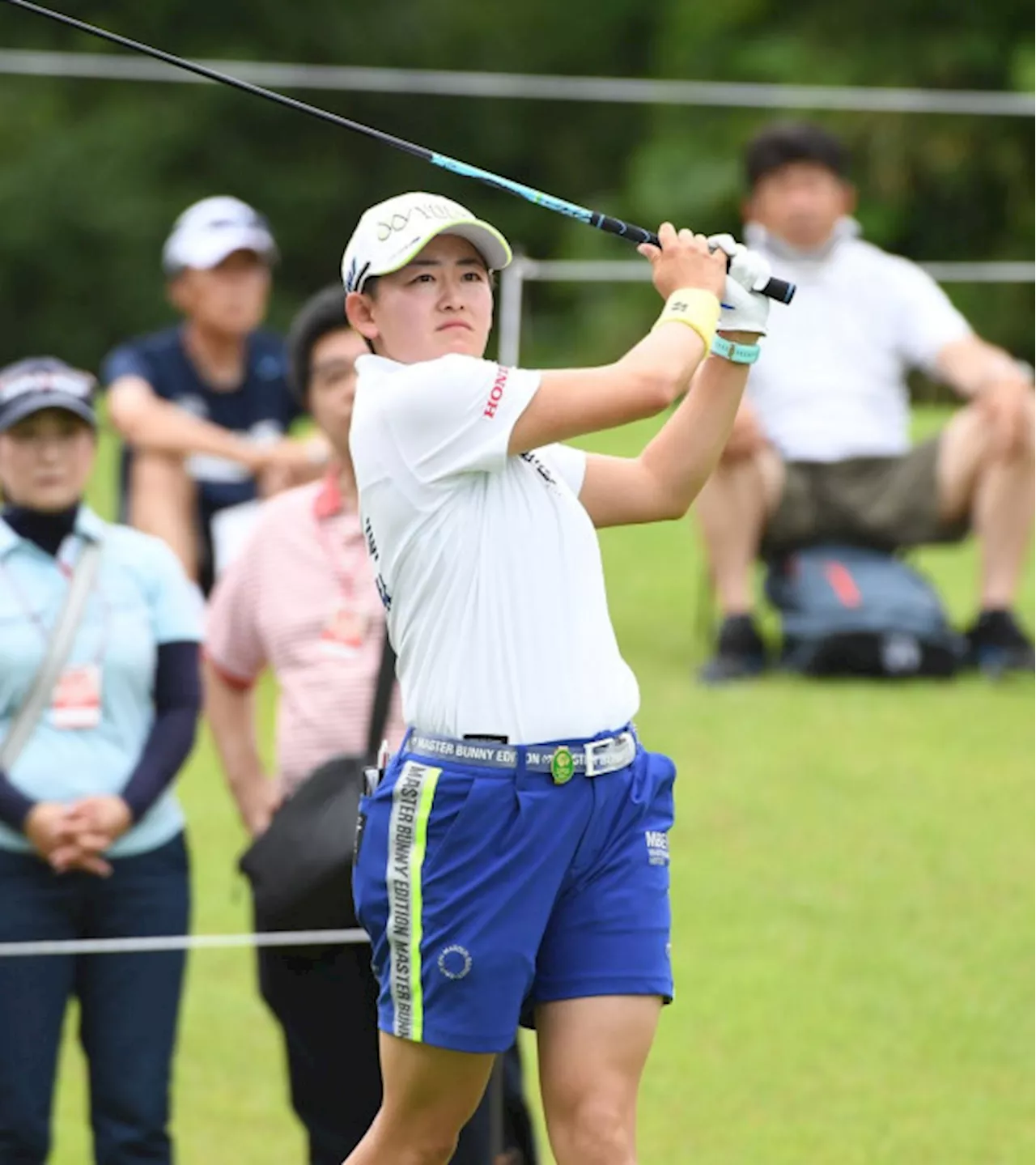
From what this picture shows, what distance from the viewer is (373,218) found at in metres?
2.87

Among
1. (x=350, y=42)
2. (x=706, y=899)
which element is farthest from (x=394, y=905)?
(x=350, y=42)

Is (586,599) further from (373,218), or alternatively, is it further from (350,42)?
(350,42)


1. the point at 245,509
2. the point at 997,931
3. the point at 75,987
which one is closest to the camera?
the point at 75,987

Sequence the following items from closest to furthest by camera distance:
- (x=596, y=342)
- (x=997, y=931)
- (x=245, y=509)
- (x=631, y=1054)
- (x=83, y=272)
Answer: (x=631, y=1054)
(x=997, y=931)
(x=245, y=509)
(x=596, y=342)
(x=83, y=272)

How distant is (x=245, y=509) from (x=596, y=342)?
13.3 m

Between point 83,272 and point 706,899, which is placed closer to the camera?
point 706,899

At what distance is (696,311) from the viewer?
110 inches

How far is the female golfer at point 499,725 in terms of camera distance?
8.98ft

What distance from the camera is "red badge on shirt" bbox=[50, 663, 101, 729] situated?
371 cm

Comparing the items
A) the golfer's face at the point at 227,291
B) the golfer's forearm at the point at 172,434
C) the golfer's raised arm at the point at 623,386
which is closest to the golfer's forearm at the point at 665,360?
the golfer's raised arm at the point at 623,386

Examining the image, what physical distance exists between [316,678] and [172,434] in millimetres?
3039

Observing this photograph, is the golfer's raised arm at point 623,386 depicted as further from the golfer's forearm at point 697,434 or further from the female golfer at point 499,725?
the golfer's forearm at point 697,434

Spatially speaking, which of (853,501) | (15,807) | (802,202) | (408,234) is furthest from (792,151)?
(408,234)

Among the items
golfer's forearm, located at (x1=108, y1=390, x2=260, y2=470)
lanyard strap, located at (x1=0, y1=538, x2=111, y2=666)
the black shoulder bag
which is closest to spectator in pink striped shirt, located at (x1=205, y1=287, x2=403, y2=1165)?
the black shoulder bag
